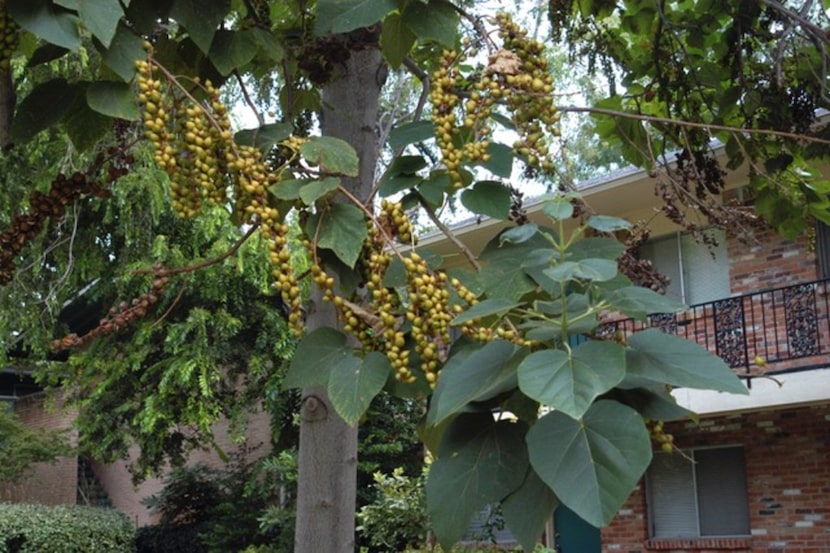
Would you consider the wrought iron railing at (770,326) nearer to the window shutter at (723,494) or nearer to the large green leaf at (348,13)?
the window shutter at (723,494)

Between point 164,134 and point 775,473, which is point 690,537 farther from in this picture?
point 164,134

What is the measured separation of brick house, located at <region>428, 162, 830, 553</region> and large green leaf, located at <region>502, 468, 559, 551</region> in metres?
11.2

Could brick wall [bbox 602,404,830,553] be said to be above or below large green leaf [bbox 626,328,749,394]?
above

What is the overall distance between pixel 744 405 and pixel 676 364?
40.5ft

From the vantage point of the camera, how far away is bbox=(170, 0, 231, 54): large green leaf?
2.95m

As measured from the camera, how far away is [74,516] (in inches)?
775

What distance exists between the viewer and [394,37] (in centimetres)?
322

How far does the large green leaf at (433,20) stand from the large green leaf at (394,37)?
0.92ft

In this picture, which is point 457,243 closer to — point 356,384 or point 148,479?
point 356,384

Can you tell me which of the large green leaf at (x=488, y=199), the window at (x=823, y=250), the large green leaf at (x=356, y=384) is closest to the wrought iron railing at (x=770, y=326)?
the window at (x=823, y=250)

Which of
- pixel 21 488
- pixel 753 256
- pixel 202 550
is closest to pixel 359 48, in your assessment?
pixel 753 256

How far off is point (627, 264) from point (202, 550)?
1734 centimetres

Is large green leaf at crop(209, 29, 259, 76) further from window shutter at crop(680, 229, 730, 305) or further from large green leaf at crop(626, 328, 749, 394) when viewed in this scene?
window shutter at crop(680, 229, 730, 305)

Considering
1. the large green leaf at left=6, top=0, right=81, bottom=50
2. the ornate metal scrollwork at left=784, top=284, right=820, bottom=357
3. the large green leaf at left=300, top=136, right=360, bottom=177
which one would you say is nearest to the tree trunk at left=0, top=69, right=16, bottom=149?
the large green leaf at left=6, top=0, right=81, bottom=50
